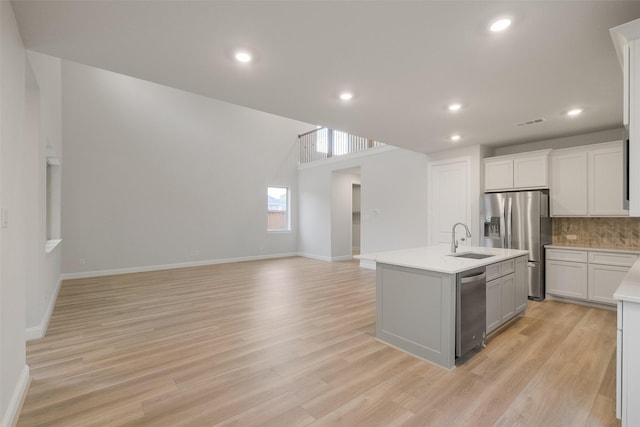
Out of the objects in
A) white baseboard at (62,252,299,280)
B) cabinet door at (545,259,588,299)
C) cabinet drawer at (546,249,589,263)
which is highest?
cabinet drawer at (546,249,589,263)

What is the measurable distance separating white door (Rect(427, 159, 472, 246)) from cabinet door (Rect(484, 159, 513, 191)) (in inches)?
12.4

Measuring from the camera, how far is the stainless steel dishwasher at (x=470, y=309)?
2.52 meters

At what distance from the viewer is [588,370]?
2.45m

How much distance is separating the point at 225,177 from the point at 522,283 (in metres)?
6.97

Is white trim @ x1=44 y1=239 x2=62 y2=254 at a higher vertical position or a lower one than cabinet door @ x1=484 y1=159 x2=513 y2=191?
lower

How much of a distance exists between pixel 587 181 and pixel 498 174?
1.13 m

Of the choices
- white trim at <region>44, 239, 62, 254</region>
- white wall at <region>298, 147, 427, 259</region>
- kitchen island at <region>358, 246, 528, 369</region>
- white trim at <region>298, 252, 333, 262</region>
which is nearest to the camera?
kitchen island at <region>358, 246, 528, 369</region>

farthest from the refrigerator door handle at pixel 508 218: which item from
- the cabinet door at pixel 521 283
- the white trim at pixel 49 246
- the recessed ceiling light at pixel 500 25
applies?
the white trim at pixel 49 246

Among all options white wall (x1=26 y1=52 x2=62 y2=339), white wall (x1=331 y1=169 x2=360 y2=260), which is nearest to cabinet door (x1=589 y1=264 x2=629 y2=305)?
white wall (x1=331 y1=169 x2=360 y2=260)

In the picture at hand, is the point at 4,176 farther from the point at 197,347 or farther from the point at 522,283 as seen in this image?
the point at 522,283

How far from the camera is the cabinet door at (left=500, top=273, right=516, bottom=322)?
3.21 m

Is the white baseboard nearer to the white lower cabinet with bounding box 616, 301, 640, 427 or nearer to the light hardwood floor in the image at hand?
the light hardwood floor

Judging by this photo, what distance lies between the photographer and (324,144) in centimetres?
938

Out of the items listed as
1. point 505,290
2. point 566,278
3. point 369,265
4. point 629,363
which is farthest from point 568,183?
point 369,265
